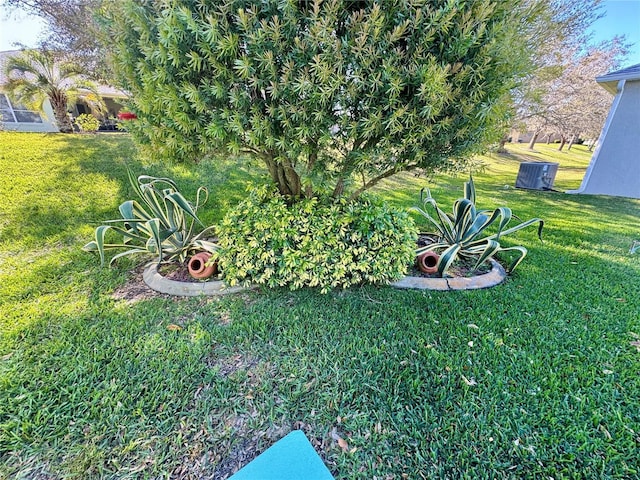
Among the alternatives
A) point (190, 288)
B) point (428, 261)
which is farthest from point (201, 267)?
point (428, 261)

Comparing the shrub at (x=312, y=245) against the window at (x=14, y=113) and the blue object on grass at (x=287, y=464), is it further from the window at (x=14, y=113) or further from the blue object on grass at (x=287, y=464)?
the window at (x=14, y=113)

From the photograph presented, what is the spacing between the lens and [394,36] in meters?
1.79

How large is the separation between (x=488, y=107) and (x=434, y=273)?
1.79 metres

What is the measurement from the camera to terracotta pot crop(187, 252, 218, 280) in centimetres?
295

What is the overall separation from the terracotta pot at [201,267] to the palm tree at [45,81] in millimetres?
10046

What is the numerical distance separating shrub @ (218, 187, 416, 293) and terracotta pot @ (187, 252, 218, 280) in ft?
0.73

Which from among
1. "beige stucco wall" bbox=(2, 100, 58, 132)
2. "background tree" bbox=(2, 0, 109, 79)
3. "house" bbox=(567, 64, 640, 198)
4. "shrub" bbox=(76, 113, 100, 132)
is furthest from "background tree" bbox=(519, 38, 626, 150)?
"beige stucco wall" bbox=(2, 100, 58, 132)

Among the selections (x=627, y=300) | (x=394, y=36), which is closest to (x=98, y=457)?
(x=394, y=36)

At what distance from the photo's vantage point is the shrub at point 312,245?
2648 mm

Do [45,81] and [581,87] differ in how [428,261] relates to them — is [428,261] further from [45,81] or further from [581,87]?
[581,87]

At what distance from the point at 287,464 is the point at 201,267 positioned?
203 centimetres

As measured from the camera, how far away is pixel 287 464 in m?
1.45

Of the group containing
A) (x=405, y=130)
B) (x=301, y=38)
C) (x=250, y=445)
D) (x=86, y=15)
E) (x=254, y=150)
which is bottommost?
(x=250, y=445)

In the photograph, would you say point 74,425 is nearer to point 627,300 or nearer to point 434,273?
point 434,273
